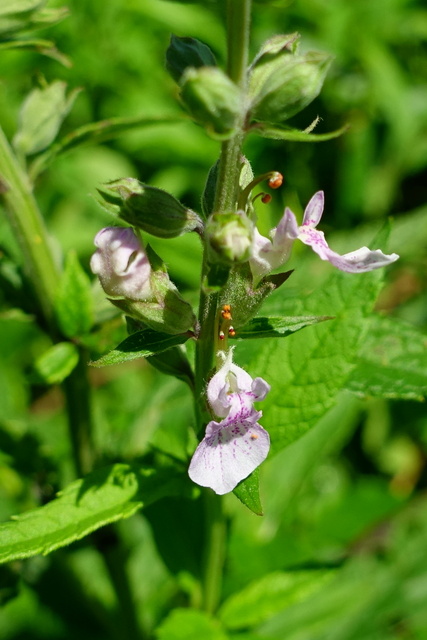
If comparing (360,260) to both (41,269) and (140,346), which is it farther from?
(41,269)

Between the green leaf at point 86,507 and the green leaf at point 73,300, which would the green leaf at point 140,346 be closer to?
the green leaf at point 86,507

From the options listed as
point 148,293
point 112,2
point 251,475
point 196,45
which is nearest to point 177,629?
point 251,475

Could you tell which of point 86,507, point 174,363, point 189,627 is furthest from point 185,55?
point 189,627

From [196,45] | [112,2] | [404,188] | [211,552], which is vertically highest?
[196,45]

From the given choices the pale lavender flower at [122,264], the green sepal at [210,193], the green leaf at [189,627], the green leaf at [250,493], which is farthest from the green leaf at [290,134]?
the green leaf at [189,627]

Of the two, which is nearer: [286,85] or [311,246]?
[286,85]

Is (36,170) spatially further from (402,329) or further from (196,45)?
(402,329)
